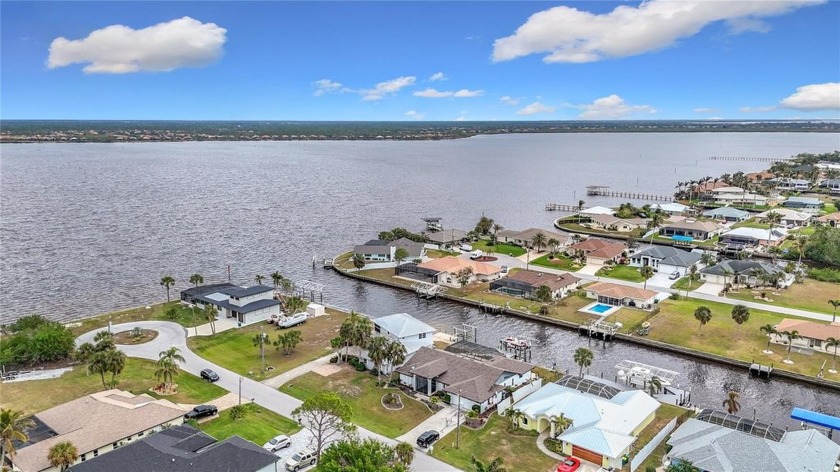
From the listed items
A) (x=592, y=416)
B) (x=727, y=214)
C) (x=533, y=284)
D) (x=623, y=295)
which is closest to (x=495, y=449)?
(x=592, y=416)

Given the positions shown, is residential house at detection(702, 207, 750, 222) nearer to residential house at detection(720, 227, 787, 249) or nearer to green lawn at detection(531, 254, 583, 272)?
residential house at detection(720, 227, 787, 249)

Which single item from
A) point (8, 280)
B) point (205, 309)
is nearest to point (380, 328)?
point (205, 309)

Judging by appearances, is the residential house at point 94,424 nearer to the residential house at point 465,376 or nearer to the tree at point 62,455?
the tree at point 62,455

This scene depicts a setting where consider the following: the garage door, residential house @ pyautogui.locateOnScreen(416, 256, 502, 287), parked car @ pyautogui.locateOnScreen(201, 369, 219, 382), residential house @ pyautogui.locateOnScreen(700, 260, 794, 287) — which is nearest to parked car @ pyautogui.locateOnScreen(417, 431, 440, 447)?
Result: the garage door

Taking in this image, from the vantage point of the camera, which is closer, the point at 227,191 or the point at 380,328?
the point at 380,328

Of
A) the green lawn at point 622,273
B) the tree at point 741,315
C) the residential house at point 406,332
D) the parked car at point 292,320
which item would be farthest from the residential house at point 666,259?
the parked car at point 292,320

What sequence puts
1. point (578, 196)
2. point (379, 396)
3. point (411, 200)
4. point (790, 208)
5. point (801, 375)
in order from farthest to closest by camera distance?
point (578, 196), point (411, 200), point (790, 208), point (801, 375), point (379, 396)

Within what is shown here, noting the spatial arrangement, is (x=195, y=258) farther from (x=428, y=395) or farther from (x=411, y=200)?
(x=411, y=200)
